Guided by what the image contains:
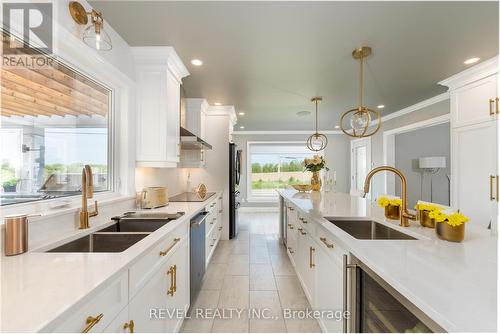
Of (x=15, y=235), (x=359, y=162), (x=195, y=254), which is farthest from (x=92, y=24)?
(x=359, y=162)

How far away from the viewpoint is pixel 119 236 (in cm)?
143

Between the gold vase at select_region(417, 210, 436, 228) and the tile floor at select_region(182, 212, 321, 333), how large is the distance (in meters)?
1.20

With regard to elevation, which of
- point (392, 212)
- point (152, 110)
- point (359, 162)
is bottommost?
point (392, 212)

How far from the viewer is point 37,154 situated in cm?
138

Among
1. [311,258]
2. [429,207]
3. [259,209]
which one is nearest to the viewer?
[429,207]

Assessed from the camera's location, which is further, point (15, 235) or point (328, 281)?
point (328, 281)

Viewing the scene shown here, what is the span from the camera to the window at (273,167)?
24.0 ft

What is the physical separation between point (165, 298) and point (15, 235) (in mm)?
874

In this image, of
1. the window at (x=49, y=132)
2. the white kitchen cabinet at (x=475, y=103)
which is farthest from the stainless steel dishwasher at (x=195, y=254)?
the white kitchen cabinet at (x=475, y=103)

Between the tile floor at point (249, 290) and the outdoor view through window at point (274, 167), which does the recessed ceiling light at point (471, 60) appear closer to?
the tile floor at point (249, 290)

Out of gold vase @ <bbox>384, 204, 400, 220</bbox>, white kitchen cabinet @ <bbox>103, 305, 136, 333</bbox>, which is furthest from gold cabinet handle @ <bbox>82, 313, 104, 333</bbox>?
gold vase @ <bbox>384, 204, 400, 220</bbox>

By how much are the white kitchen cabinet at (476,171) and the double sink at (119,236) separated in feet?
11.6

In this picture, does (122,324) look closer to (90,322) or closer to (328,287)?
(90,322)

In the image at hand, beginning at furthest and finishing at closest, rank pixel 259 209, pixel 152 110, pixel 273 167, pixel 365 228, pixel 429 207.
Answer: pixel 273 167 < pixel 259 209 < pixel 152 110 < pixel 365 228 < pixel 429 207
